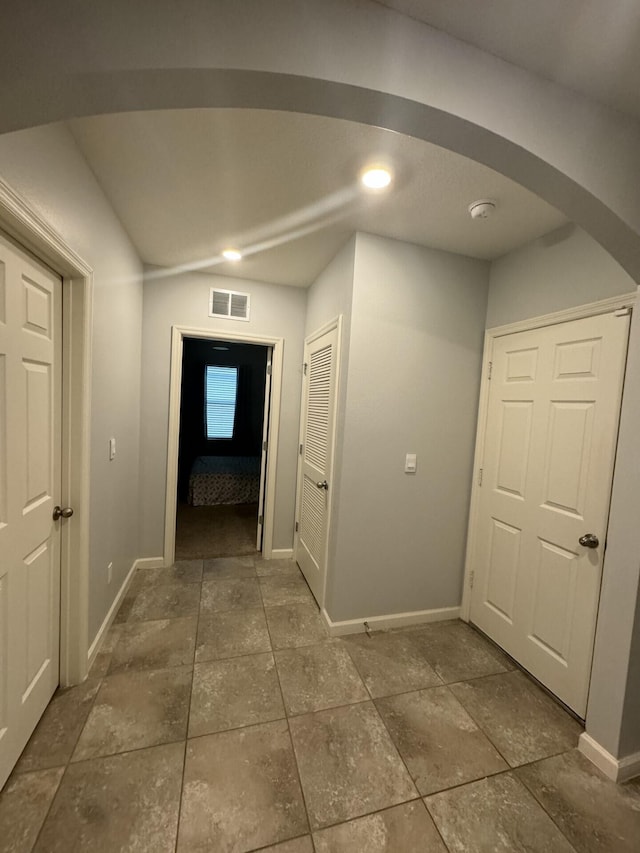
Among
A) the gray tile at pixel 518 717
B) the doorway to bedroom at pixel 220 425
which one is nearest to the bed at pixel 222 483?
the doorway to bedroom at pixel 220 425

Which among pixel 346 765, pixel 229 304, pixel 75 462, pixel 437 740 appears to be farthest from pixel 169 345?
pixel 437 740

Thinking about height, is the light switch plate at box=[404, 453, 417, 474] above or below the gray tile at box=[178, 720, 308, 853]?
above

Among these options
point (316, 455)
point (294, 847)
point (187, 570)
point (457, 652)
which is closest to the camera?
point (294, 847)

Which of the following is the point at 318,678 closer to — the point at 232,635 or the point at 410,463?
the point at 232,635

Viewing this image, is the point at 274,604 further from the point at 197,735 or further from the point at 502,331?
the point at 502,331

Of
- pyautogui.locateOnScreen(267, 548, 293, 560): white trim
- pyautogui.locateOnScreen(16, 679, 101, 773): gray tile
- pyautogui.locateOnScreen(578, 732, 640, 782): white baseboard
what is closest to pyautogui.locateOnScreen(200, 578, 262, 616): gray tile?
pyautogui.locateOnScreen(267, 548, 293, 560): white trim

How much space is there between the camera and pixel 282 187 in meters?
1.64

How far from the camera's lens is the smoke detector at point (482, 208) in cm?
164

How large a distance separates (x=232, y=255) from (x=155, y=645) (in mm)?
2610

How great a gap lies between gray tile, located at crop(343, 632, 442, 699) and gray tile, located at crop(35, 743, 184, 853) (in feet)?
3.18

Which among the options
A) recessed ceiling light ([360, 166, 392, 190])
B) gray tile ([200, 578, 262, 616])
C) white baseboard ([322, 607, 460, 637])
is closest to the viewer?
recessed ceiling light ([360, 166, 392, 190])

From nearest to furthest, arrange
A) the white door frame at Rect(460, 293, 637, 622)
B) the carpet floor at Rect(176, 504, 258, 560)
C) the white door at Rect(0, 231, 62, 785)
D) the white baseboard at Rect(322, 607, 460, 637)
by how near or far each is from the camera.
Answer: the white door at Rect(0, 231, 62, 785)
the white door frame at Rect(460, 293, 637, 622)
the white baseboard at Rect(322, 607, 460, 637)
the carpet floor at Rect(176, 504, 258, 560)

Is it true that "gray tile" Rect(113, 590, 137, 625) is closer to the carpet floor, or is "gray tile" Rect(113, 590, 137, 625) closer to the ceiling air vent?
the carpet floor

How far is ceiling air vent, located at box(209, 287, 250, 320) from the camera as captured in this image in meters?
2.85
